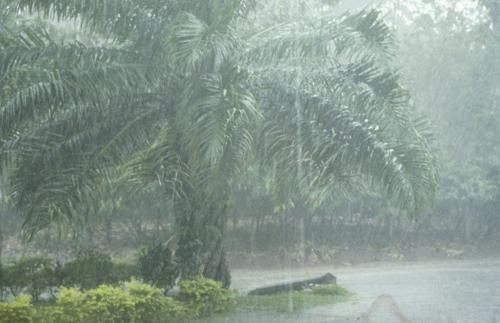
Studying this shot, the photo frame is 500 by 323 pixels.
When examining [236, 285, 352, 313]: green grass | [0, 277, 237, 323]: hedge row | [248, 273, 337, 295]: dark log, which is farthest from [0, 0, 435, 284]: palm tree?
[248, 273, 337, 295]: dark log

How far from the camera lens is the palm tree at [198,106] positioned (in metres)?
8.91

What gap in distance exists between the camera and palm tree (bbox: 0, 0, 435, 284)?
→ 8914 mm

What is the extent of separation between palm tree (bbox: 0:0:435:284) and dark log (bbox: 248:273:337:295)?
200 centimetres

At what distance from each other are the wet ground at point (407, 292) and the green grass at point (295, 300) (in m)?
0.29

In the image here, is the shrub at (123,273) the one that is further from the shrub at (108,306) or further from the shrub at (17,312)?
the shrub at (17,312)

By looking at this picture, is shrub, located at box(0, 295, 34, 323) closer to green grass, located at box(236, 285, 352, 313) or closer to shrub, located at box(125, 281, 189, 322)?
shrub, located at box(125, 281, 189, 322)

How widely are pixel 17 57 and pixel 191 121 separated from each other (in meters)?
2.26

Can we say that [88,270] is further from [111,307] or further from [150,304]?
[111,307]

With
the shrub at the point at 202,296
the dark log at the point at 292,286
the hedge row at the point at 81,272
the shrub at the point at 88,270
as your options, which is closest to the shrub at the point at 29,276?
the hedge row at the point at 81,272

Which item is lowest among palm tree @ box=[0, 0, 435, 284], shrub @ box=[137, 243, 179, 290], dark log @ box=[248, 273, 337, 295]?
dark log @ box=[248, 273, 337, 295]

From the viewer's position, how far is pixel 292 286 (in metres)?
12.9

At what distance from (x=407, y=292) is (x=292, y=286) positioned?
2036mm

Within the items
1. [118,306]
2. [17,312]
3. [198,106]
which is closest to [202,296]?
[118,306]

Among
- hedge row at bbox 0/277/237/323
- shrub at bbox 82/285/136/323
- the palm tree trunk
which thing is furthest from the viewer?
the palm tree trunk
